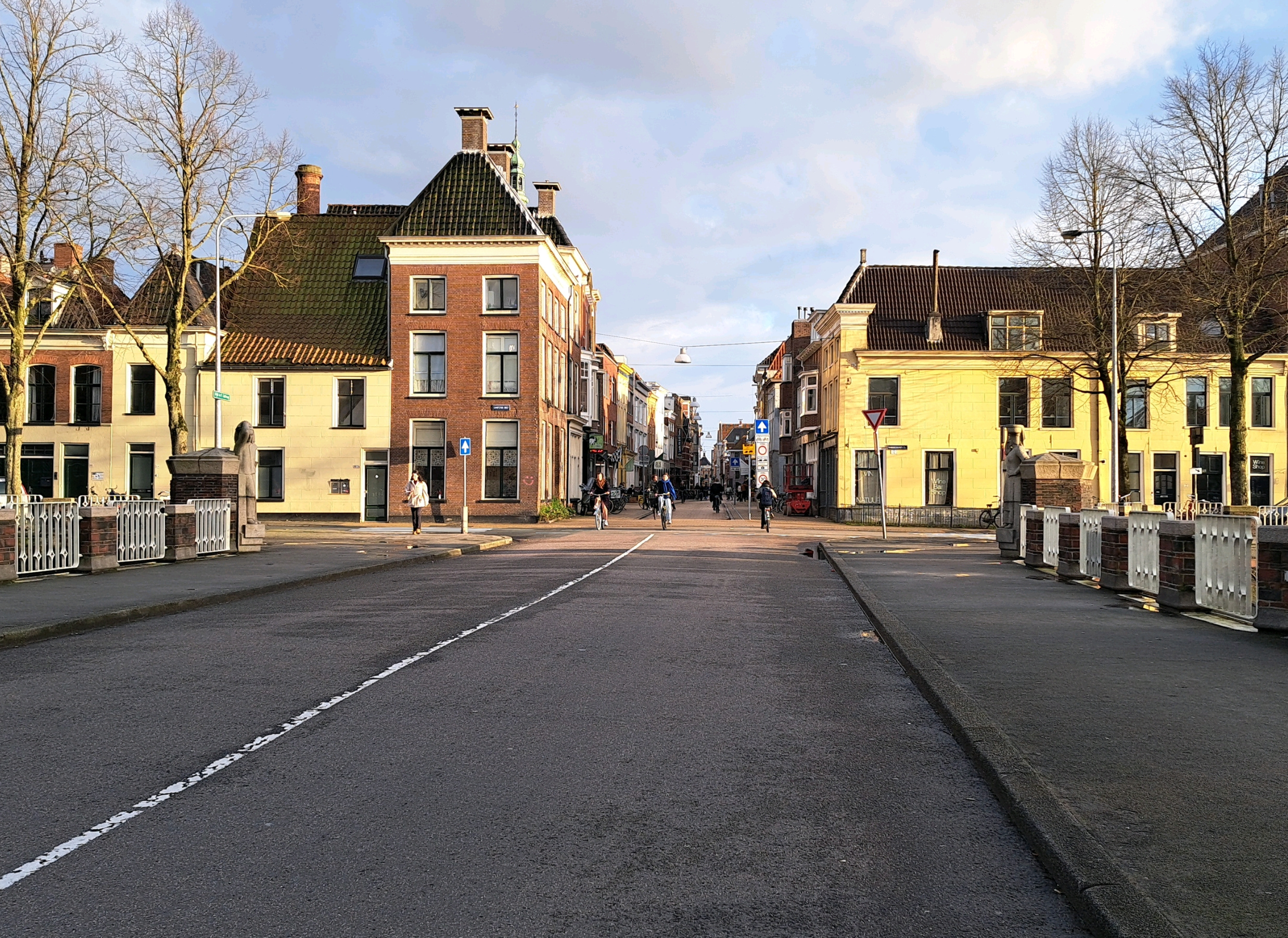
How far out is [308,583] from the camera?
56.0 feet

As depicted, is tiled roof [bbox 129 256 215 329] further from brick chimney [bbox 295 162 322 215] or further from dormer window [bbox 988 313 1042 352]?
dormer window [bbox 988 313 1042 352]

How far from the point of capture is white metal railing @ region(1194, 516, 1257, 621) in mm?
11141

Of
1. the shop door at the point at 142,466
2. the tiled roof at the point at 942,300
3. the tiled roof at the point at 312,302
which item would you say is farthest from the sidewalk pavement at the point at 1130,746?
the shop door at the point at 142,466

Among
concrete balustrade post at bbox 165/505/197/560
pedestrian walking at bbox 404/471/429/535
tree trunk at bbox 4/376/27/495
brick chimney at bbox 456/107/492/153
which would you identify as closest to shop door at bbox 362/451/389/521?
pedestrian walking at bbox 404/471/429/535

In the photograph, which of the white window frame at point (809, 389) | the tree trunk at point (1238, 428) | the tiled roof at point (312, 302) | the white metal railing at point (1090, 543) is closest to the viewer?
the white metal railing at point (1090, 543)

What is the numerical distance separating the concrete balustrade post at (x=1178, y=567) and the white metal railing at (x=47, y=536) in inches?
612

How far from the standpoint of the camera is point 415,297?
42375mm

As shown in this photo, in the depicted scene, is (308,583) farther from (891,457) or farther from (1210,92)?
(891,457)

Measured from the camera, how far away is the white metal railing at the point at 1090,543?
54.9 feet

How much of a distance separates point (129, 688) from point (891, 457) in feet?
131

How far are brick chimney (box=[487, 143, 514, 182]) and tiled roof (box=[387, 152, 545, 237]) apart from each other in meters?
2.84

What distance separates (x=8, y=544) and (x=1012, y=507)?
1868cm

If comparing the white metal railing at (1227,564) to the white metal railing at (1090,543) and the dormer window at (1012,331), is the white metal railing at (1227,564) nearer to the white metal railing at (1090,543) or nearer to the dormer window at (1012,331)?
the white metal railing at (1090,543)

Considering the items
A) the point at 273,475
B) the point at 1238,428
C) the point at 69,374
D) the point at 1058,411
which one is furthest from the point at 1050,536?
the point at 69,374
